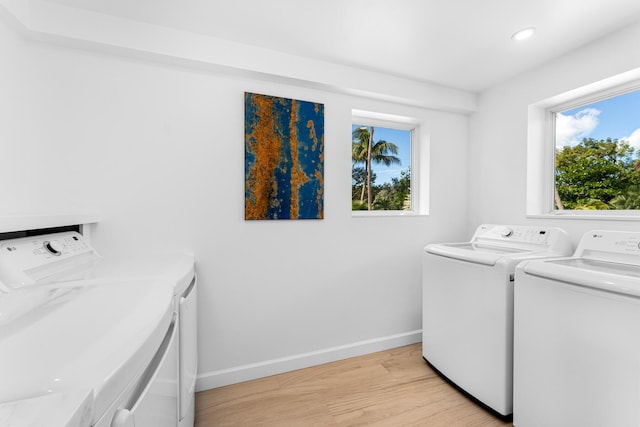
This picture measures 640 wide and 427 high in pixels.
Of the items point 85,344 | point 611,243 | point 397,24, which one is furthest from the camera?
point 397,24

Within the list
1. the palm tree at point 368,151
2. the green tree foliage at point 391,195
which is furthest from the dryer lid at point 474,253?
the palm tree at point 368,151

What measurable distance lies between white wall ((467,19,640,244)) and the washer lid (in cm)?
249

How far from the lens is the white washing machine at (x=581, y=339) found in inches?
43.1

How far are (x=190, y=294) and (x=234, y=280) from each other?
0.59 metres

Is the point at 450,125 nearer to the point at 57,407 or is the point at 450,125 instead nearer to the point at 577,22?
the point at 577,22

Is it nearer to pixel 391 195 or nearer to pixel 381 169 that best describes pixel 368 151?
pixel 381 169

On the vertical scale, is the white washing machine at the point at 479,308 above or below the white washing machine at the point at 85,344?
below

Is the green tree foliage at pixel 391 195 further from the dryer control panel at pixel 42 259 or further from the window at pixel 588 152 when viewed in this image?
the dryer control panel at pixel 42 259

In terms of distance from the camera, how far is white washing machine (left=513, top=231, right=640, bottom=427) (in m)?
1.09

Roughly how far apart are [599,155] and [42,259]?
3.24 metres

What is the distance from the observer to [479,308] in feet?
5.54

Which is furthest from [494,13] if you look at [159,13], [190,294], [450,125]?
[190,294]

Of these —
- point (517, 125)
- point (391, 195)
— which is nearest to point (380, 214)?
point (391, 195)

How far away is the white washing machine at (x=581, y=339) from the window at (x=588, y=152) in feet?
1.94
